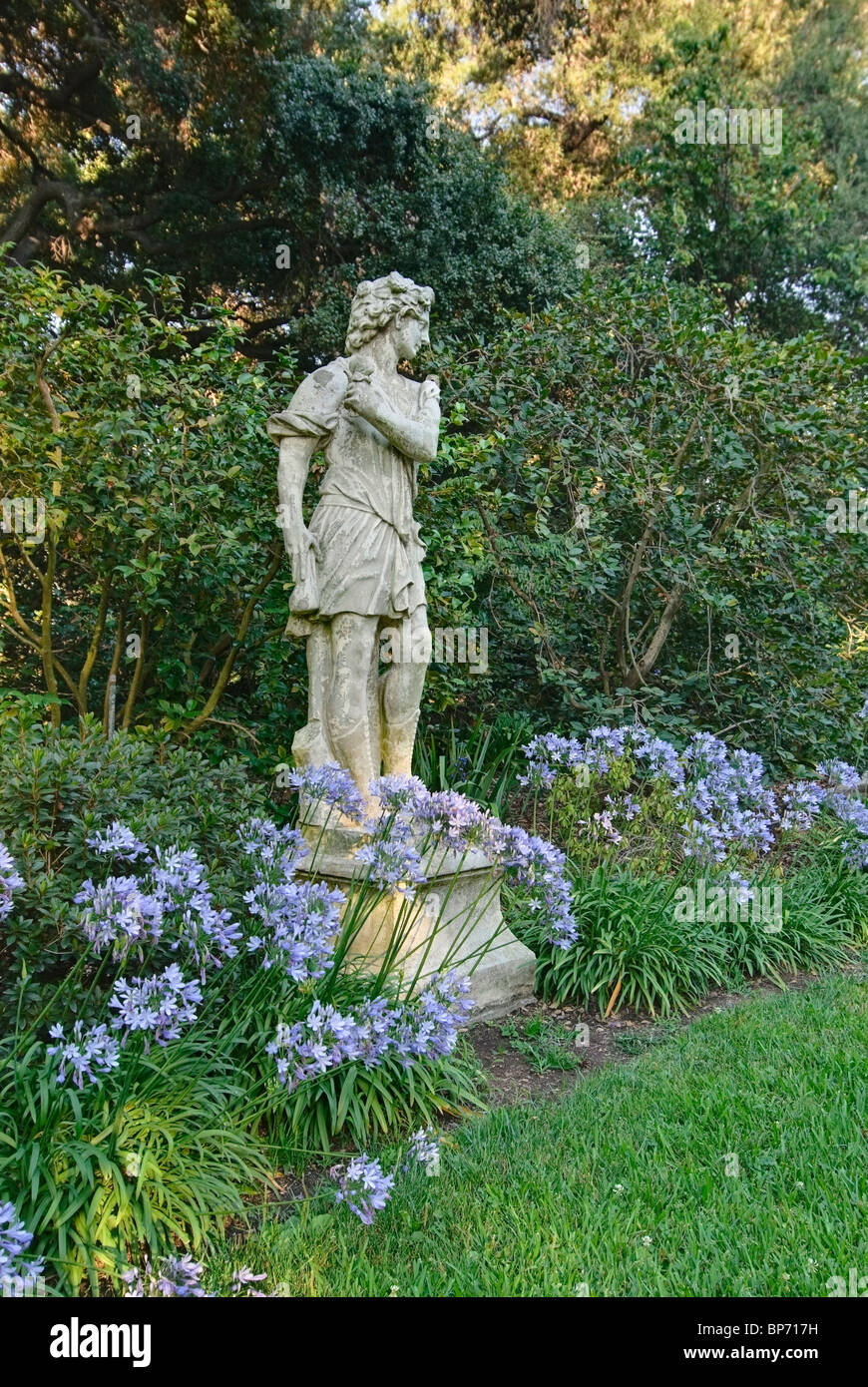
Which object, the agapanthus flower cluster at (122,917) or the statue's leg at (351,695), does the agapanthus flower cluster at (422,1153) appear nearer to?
the agapanthus flower cluster at (122,917)

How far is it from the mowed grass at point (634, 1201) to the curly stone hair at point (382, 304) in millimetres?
3160

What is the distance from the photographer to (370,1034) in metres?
2.68

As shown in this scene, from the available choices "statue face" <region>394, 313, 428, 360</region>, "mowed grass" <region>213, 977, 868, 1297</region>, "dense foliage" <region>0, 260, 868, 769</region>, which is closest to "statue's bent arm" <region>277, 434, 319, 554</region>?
"statue face" <region>394, 313, 428, 360</region>

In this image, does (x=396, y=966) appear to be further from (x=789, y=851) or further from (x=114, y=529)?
(x=789, y=851)

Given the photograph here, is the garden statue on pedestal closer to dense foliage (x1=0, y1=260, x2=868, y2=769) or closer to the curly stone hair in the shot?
the curly stone hair

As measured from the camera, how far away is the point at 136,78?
35.6 feet

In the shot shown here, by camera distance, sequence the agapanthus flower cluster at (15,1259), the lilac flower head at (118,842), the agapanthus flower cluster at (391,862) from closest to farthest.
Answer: the agapanthus flower cluster at (15,1259) → the lilac flower head at (118,842) → the agapanthus flower cluster at (391,862)

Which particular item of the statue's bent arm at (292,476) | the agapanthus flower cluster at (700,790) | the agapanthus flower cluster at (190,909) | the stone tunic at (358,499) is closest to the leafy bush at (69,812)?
the agapanthus flower cluster at (190,909)

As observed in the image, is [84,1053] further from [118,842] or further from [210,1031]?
[210,1031]

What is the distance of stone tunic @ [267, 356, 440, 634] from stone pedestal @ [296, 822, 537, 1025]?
1.01 m

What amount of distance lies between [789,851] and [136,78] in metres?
10.6

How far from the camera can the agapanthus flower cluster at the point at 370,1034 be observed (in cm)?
250

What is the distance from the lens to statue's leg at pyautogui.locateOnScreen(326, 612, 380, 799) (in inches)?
166

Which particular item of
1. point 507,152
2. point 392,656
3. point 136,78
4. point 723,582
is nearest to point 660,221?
point 507,152
